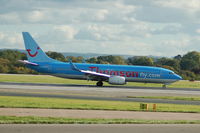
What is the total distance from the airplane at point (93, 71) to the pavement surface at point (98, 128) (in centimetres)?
3275

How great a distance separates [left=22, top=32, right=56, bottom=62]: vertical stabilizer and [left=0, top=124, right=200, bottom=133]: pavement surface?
36207mm

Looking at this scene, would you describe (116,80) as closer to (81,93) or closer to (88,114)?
(81,93)

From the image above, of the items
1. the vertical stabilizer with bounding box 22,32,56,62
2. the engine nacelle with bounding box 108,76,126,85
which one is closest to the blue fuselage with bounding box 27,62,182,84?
the vertical stabilizer with bounding box 22,32,56,62

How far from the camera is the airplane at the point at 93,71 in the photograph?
50.3 metres

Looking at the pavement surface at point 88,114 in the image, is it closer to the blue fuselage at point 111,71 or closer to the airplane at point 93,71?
the airplane at point 93,71

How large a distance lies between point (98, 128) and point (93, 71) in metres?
36.0

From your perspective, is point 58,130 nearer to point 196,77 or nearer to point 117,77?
point 117,77

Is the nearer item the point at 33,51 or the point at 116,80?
the point at 116,80

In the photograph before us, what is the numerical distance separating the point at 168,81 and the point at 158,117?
3213 centimetres

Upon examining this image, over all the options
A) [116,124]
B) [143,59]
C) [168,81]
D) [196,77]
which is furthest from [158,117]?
[143,59]

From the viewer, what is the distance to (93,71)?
169 feet

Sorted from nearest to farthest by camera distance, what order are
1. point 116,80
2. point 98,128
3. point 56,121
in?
1. point 98,128
2. point 56,121
3. point 116,80

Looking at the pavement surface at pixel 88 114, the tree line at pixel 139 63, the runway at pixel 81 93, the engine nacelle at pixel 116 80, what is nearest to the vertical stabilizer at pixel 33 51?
the engine nacelle at pixel 116 80

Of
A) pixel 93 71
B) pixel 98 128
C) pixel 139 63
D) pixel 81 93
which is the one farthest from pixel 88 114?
pixel 139 63
